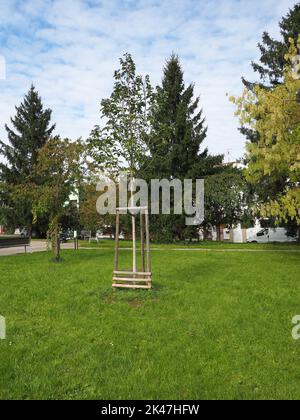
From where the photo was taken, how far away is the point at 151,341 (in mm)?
5414

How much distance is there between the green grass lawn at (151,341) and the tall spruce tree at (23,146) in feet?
107

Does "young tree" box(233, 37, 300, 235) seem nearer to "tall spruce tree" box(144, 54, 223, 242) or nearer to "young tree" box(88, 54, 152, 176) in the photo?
"young tree" box(88, 54, 152, 176)

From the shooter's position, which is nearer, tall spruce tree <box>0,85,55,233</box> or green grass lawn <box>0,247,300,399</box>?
green grass lawn <box>0,247,300,399</box>

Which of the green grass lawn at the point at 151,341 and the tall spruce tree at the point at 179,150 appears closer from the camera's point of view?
the green grass lawn at the point at 151,341

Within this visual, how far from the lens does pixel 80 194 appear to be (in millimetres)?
16406

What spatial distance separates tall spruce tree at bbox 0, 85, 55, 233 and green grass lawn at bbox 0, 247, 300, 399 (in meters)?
32.6

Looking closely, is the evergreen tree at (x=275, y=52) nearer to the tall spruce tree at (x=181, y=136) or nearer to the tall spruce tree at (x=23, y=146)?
the tall spruce tree at (x=181, y=136)

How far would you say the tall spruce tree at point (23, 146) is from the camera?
132 ft

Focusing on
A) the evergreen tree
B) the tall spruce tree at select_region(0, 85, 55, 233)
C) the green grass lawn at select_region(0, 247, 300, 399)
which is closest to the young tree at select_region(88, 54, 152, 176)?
the green grass lawn at select_region(0, 247, 300, 399)

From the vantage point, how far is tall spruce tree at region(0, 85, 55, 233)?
132 ft

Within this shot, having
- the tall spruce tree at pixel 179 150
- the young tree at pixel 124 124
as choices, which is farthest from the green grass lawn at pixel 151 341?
the tall spruce tree at pixel 179 150

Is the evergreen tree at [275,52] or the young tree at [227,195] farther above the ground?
the evergreen tree at [275,52]

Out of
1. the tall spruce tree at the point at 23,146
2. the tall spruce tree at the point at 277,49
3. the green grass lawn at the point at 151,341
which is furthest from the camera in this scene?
the tall spruce tree at the point at 23,146

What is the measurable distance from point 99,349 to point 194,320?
190 cm
